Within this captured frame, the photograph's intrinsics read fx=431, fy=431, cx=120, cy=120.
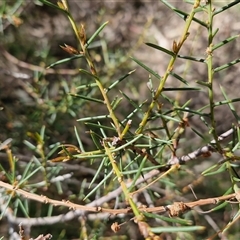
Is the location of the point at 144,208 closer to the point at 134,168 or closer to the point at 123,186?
the point at 123,186

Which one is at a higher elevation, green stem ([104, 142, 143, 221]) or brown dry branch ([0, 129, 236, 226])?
green stem ([104, 142, 143, 221])

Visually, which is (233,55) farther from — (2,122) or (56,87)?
(2,122)

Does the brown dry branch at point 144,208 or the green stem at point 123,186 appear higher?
the green stem at point 123,186

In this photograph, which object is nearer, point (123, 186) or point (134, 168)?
point (123, 186)

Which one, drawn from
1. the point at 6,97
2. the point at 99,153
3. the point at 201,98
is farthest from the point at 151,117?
the point at 201,98

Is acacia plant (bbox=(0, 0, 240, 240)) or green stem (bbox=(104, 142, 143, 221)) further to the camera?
acacia plant (bbox=(0, 0, 240, 240))

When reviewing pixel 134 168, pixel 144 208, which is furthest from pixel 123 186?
pixel 134 168

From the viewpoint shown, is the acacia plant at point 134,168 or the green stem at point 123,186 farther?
the acacia plant at point 134,168

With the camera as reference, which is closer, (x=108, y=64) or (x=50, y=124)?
(x=50, y=124)
